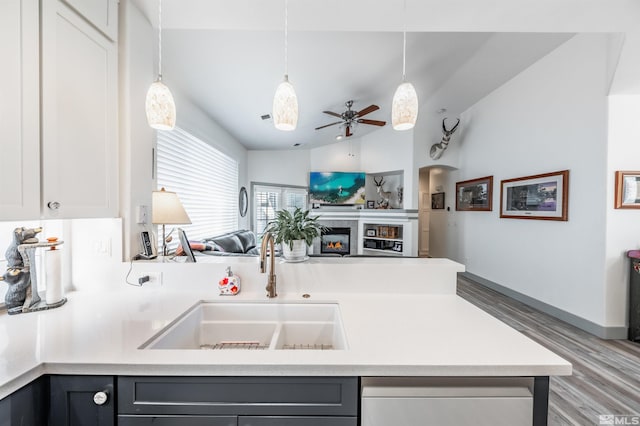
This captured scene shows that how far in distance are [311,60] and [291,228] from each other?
84.6 inches

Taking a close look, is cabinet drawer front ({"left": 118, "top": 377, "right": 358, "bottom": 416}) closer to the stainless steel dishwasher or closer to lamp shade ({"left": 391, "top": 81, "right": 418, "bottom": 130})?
the stainless steel dishwasher

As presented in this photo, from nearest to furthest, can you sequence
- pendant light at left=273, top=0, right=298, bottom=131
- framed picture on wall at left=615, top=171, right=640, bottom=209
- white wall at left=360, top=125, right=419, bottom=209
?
1. pendant light at left=273, top=0, right=298, bottom=131
2. framed picture on wall at left=615, top=171, right=640, bottom=209
3. white wall at left=360, top=125, right=419, bottom=209

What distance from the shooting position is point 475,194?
4.68 meters

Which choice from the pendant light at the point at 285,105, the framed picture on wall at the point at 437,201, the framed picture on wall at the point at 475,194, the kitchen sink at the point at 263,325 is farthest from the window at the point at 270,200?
the pendant light at the point at 285,105

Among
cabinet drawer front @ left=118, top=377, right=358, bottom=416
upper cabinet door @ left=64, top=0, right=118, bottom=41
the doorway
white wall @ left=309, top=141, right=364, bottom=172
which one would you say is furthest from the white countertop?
white wall @ left=309, top=141, right=364, bottom=172

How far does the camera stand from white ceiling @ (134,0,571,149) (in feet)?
5.81

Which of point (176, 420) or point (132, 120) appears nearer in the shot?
point (176, 420)

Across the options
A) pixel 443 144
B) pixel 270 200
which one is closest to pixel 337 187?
pixel 270 200

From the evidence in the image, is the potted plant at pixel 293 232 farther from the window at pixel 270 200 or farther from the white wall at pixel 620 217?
the window at pixel 270 200

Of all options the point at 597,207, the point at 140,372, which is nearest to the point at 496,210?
the point at 597,207

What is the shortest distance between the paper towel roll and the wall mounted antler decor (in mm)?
5511

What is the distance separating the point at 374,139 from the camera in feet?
20.3

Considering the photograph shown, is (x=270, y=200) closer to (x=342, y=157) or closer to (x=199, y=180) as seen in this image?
(x=342, y=157)

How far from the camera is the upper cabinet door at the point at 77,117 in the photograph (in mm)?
1111
